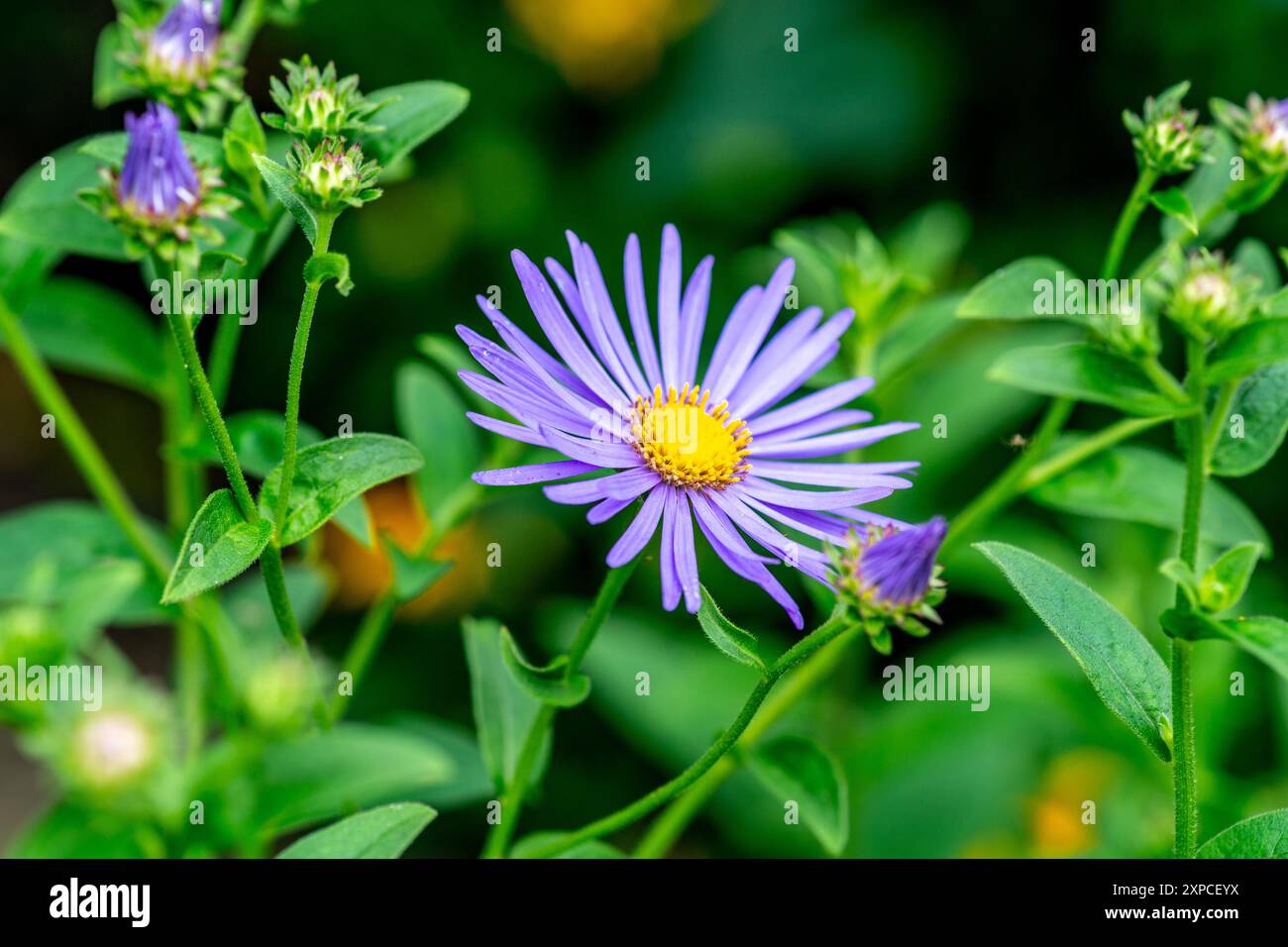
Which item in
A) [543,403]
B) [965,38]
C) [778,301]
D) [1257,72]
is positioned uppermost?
[965,38]

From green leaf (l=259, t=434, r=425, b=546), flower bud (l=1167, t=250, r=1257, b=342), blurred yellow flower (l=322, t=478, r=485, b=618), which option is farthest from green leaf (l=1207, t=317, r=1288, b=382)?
blurred yellow flower (l=322, t=478, r=485, b=618)

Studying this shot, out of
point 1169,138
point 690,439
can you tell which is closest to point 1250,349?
point 1169,138

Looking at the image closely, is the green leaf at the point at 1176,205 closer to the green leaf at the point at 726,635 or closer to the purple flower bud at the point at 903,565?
the purple flower bud at the point at 903,565

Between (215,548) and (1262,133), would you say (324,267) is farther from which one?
(1262,133)

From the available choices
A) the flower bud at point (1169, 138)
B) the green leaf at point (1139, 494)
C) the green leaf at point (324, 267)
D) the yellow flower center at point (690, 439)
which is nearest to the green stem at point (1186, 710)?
the green leaf at point (1139, 494)

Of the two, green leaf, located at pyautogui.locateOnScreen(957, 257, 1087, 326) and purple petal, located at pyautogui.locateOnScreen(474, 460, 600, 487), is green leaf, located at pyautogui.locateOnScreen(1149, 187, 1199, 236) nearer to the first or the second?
green leaf, located at pyautogui.locateOnScreen(957, 257, 1087, 326)
